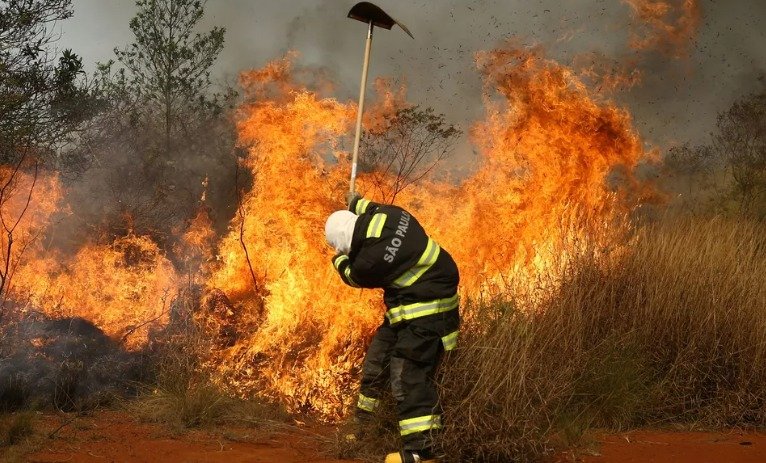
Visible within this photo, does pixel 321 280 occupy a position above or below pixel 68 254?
below

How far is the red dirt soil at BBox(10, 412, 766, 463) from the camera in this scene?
509cm

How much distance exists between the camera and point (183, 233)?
450 inches

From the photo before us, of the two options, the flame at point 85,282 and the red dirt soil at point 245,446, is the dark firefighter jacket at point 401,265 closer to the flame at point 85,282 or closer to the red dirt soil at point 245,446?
the red dirt soil at point 245,446

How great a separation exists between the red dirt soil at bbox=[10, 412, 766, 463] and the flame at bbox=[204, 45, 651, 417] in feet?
4.51

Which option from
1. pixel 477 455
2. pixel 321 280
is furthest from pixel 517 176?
pixel 477 455

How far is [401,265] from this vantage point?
4.98 meters

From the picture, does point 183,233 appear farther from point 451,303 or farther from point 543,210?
point 451,303

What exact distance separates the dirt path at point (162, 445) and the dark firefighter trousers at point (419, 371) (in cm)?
77

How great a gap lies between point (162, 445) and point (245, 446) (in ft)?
2.10

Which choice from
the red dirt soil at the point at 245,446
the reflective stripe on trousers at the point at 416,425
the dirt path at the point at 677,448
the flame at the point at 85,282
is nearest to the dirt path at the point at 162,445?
the red dirt soil at the point at 245,446

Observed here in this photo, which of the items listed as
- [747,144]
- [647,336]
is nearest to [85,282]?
[647,336]

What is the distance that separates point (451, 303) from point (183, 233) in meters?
7.35

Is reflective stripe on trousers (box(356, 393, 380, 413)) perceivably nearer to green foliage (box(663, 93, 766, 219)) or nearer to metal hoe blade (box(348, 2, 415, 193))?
metal hoe blade (box(348, 2, 415, 193))

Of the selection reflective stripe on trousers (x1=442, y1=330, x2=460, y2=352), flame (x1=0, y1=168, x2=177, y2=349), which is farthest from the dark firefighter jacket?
flame (x1=0, y1=168, x2=177, y2=349)
